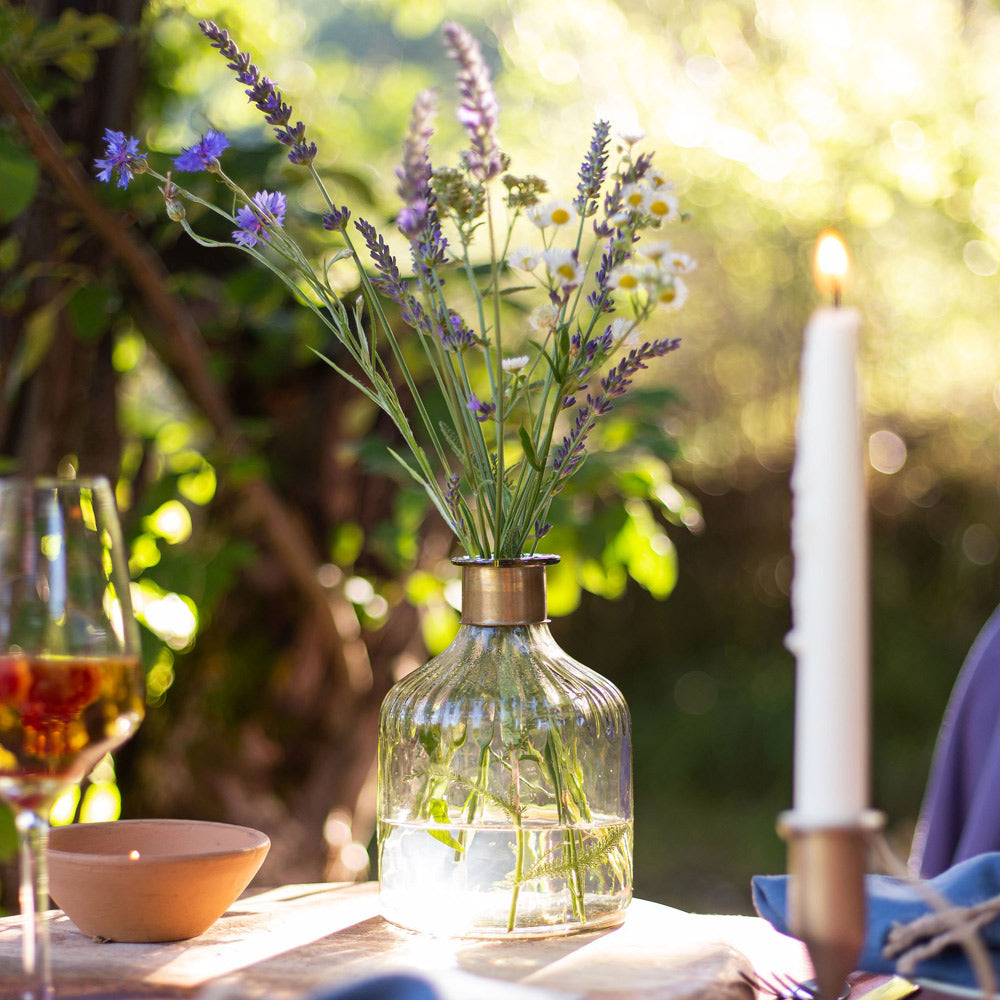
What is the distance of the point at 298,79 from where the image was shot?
2.44 meters

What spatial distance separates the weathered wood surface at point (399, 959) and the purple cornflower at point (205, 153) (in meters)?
0.46

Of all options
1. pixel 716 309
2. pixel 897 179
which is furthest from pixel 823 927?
pixel 716 309

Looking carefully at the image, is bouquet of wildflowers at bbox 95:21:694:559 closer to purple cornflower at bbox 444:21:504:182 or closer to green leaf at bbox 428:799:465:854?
purple cornflower at bbox 444:21:504:182

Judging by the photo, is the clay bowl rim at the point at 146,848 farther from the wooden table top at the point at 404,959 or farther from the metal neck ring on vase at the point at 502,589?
the metal neck ring on vase at the point at 502,589

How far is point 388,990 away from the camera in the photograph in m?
0.49

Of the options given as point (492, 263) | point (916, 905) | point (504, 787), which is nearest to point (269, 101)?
point (492, 263)

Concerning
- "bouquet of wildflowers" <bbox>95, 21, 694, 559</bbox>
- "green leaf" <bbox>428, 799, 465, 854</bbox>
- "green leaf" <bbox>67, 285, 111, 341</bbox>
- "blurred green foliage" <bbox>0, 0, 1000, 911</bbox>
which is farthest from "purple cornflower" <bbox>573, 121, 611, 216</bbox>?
"blurred green foliage" <bbox>0, 0, 1000, 911</bbox>

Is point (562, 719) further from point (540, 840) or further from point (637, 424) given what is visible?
point (637, 424)

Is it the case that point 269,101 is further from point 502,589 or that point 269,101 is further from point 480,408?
point 502,589

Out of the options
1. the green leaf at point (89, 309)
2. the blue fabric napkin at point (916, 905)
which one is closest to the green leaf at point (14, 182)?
the green leaf at point (89, 309)

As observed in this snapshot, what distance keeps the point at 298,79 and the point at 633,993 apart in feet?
7.21

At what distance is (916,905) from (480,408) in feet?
1.25

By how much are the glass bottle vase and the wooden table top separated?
0.9 inches

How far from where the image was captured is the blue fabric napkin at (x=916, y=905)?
0.62 m
